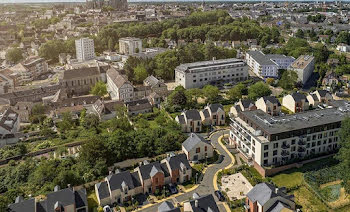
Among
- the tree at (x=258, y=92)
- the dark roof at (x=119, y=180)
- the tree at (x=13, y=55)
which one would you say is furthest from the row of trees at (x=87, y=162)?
the tree at (x=13, y=55)

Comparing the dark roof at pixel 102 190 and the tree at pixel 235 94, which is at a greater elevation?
the tree at pixel 235 94

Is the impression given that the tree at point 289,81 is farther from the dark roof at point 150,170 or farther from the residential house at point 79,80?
the dark roof at point 150,170

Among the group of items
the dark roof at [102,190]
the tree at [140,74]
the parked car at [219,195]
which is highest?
the tree at [140,74]

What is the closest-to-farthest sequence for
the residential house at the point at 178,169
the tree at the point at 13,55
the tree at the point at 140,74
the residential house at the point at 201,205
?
the residential house at the point at 201,205 < the residential house at the point at 178,169 < the tree at the point at 140,74 < the tree at the point at 13,55

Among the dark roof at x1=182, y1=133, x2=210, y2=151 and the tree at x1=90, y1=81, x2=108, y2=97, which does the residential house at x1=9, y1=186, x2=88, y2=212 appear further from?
the tree at x1=90, y1=81, x2=108, y2=97

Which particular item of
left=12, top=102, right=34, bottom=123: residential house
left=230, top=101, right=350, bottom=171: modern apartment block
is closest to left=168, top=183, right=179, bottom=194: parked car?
left=230, top=101, right=350, bottom=171: modern apartment block

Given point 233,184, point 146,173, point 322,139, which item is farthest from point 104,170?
point 322,139

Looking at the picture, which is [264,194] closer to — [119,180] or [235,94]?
[119,180]
